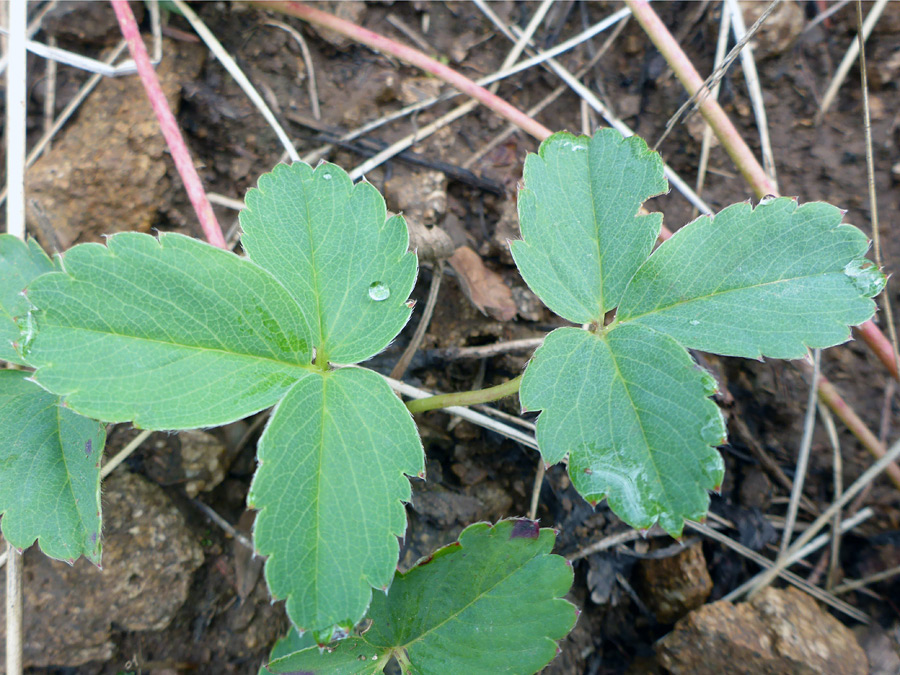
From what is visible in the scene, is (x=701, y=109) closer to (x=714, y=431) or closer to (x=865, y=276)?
(x=865, y=276)

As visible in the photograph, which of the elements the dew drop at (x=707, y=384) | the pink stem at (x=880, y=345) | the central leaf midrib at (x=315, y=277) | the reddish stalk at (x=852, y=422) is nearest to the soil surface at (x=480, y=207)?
the reddish stalk at (x=852, y=422)

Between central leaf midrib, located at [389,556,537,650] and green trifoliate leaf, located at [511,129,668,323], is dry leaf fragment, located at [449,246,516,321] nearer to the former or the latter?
green trifoliate leaf, located at [511,129,668,323]

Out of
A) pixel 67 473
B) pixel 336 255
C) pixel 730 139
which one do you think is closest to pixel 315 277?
pixel 336 255

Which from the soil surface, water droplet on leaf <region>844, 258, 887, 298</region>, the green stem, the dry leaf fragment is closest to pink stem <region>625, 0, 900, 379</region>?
the soil surface

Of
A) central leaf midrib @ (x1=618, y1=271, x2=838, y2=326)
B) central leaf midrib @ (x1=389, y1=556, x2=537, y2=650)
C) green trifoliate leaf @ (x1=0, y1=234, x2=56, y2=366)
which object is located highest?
central leaf midrib @ (x1=618, y1=271, x2=838, y2=326)

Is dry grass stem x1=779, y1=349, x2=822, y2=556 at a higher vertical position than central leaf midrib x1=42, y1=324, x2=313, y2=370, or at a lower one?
lower

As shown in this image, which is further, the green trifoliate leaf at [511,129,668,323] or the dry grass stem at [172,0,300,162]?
the dry grass stem at [172,0,300,162]
